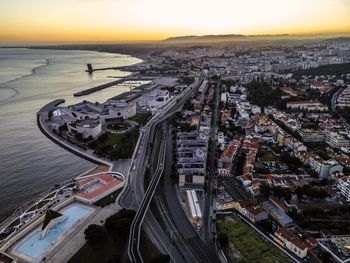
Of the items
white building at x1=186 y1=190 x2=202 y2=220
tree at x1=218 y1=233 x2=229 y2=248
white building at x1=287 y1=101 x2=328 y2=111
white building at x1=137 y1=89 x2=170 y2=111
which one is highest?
tree at x1=218 y1=233 x2=229 y2=248

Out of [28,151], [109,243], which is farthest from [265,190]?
[28,151]

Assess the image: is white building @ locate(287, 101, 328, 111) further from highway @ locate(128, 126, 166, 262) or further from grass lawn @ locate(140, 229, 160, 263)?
grass lawn @ locate(140, 229, 160, 263)

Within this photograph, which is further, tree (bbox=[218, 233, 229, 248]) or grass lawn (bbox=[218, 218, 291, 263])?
tree (bbox=[218, 233, 229, 248])

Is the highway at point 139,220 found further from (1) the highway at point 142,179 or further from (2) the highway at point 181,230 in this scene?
(2) the highway at point 181,230

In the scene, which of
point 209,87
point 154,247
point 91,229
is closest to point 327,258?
point 154,247

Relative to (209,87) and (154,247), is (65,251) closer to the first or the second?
(154,247)

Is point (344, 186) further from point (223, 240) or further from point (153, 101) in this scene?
point (153, 101)

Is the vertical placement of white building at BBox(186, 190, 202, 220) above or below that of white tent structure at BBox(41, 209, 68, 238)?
below

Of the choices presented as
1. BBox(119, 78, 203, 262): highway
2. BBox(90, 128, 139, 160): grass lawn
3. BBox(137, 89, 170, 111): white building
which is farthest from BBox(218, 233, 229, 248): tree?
BBox(137, 89, 170, 111): white building
